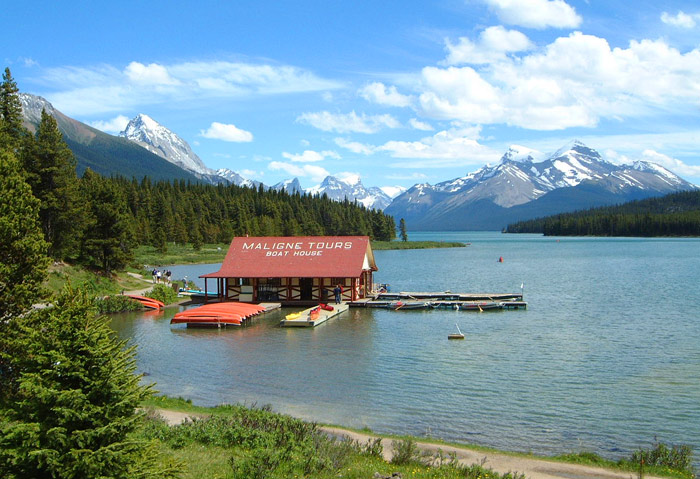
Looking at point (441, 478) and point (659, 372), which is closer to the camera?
point (441, 478)

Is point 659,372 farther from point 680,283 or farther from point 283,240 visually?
point 680,283

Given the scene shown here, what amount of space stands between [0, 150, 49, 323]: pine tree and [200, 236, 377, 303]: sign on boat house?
108 feet

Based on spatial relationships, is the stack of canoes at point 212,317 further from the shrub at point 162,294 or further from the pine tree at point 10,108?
the pine tree at point 10,108

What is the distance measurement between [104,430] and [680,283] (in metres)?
68.7

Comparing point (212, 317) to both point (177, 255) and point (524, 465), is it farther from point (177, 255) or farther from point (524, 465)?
point (177, 255)

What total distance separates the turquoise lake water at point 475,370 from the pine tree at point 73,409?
11455 millimetres

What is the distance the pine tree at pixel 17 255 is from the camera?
16641mm

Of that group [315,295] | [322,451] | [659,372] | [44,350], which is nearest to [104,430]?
[44,350]

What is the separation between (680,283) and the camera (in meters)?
65.2

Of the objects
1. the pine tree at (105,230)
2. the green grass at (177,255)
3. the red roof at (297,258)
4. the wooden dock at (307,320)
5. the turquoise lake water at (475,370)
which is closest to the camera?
the turquoise lake water at (475,370)

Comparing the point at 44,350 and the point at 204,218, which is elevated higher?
the point at 204,218

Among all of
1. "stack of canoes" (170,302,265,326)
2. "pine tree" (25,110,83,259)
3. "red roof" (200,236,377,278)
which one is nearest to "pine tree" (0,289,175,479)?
"stack of canoes" (170,302,265,326)

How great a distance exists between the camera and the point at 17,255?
16891 millimetres

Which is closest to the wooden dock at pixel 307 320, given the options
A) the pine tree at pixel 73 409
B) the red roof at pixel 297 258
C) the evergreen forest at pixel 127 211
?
the red roof at pixel 297 258
